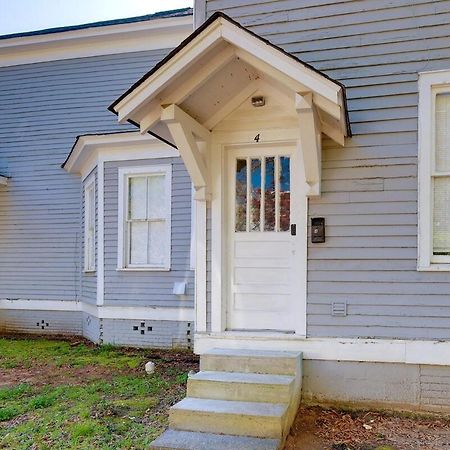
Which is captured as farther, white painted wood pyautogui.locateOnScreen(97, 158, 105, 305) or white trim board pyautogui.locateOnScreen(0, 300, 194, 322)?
white painted wood pyautogui.locateOnScreen(97, 158, 105, 305)

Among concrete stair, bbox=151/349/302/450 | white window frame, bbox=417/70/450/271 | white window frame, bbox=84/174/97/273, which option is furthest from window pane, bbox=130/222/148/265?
white window frame, bbox=417/70/450/271

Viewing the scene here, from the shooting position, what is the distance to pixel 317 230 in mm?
4324

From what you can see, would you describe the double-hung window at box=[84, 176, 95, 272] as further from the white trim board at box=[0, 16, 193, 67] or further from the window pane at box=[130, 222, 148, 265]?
the white trim board at box=[0, 16, 193, 67]

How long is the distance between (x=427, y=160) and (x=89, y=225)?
6431 mm

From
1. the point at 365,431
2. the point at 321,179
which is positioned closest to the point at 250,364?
the point at 365,431

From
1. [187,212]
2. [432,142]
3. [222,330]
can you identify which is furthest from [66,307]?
[432,142]

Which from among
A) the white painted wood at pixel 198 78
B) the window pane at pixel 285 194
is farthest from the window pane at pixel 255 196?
the white painted wood at pixel 198 78

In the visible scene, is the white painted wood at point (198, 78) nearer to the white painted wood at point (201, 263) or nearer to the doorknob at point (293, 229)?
the white painted wood at point (201, 263)

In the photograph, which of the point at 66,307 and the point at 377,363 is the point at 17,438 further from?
the point at 66,307

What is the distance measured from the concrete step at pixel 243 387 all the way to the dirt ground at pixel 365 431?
0.34 meters

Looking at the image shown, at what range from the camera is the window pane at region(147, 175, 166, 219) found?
754 cm

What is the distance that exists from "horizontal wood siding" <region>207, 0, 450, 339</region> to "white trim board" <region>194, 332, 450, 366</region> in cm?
8

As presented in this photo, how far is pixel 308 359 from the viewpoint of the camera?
168 inches

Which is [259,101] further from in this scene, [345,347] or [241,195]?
[345,347]
